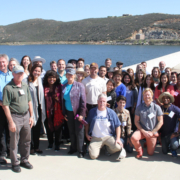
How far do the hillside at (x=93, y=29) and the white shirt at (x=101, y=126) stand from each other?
90945 millimetres

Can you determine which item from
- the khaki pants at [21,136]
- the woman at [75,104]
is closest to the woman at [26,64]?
the woman at [75,104]

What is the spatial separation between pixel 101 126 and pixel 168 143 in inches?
52.9

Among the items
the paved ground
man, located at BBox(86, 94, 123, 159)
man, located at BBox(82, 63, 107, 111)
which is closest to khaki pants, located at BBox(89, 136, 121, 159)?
man, located at BBox(86, 94, 123, 159)

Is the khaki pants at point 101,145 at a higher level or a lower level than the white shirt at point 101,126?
lower

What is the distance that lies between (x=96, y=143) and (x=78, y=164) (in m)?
0.53

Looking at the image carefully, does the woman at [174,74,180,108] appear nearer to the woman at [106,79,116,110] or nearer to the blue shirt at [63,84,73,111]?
the woman at [106,79,116,110]

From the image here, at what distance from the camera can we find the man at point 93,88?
4.34 meters

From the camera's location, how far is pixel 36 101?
156 inches

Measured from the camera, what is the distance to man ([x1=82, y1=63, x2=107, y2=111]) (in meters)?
4.34

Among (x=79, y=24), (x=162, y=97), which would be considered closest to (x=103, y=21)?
(x=79, y=24)

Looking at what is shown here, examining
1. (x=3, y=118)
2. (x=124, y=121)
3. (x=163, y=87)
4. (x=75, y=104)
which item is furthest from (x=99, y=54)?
(x=3, y=118)

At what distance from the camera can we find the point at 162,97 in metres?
4.35

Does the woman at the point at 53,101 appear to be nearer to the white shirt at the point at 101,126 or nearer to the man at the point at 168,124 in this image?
the white shirt at the point at 101,126

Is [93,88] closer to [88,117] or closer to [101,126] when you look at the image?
[88,117]
